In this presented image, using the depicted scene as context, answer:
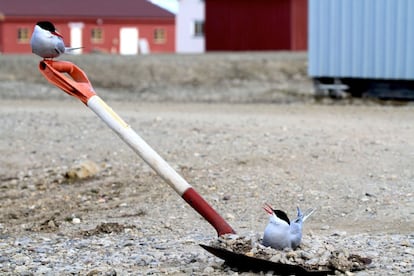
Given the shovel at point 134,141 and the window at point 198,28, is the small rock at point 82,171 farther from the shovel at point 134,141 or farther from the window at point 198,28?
the window at point 198,28

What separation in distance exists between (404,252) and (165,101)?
13.5m

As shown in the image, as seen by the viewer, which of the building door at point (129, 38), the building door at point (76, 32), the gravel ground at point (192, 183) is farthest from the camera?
the building door at point (129, 38)

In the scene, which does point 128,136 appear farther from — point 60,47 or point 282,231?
point 282,231

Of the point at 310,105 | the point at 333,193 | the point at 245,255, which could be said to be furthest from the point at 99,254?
the point at 310,105

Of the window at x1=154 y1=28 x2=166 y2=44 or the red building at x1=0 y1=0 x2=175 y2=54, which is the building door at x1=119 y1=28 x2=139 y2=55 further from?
the window at x1=154 y1=28 x2=166 y2=44

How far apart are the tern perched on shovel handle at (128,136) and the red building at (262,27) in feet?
94.1

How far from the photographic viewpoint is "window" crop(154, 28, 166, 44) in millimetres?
44969

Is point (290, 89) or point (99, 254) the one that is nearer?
point (99, 254)

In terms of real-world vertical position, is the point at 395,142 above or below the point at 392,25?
below

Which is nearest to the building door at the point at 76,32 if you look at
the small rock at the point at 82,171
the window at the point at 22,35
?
the window at the point at 22,35

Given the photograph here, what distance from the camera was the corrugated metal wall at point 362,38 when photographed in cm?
1811

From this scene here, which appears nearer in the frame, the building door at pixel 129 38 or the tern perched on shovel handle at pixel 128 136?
the tern perched on shovel handle at pixel 128 136

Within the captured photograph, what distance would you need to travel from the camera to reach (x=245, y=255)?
6.22 m

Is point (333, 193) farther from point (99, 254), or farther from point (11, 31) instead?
point (11, 31)
